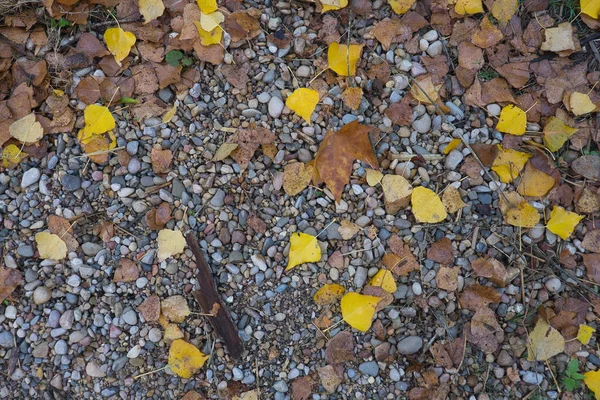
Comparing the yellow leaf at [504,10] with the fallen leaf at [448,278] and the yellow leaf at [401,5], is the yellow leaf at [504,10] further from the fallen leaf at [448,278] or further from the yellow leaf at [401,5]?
the fallen leaf at [448,278]

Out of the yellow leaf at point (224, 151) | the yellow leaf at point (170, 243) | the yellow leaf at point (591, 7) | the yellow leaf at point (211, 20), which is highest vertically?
the yellow leaf at point (591, 7)

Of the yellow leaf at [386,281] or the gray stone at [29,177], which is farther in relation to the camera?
the gray stone at [29,177]

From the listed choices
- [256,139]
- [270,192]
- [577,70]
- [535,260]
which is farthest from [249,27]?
[535,260]

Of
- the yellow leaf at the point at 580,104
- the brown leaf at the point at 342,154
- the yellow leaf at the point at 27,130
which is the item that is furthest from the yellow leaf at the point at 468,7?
the yellow leaf at the point at 27,130

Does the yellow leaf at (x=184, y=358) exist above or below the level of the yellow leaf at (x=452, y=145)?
below
